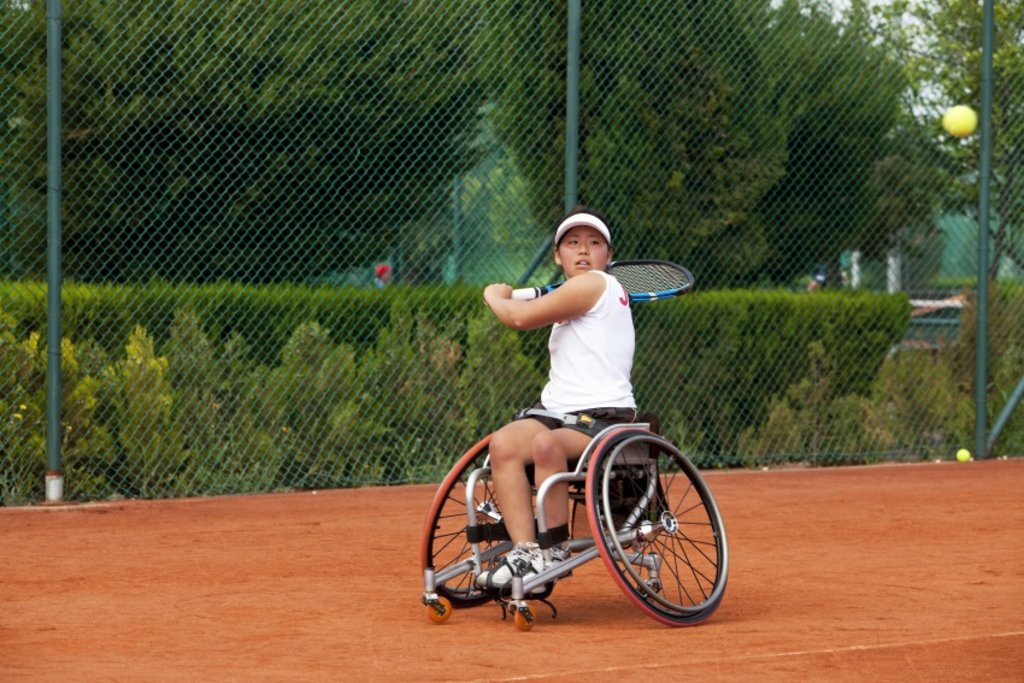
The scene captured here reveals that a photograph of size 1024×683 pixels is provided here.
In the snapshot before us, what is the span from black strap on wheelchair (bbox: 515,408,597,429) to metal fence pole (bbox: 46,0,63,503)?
3624 millimetres

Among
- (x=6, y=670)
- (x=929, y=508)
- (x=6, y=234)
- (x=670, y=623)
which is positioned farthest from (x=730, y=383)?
(x=6, y=670)

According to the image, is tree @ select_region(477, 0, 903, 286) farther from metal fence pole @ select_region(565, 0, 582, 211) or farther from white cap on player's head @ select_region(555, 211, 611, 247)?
white cap on player's head @ select_region(555, 211, 611, 247)

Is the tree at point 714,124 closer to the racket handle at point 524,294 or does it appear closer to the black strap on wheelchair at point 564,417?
the racket handle at point 524,294

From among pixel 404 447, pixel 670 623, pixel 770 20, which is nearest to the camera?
pixel 670 623

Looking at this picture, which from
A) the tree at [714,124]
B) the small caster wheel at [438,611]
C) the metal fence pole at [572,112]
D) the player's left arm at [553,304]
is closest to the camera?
the small caster wheel at [438,611]

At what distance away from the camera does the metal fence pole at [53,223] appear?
26.8 ft

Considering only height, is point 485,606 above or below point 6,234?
below

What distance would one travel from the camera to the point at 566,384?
5.46m

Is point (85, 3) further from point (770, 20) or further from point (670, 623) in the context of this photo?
point (670, 623)

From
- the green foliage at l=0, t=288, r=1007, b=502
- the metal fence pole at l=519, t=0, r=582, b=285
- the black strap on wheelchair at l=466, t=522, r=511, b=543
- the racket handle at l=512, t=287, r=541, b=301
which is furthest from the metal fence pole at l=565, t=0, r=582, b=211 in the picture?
the black strap on wheelchair at l=466, t=522, r=511, b=543

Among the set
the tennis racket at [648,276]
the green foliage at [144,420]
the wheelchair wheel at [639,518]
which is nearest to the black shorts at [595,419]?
the wheelchair wheel at [639,518]

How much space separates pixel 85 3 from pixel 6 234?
Answer: 1.35m

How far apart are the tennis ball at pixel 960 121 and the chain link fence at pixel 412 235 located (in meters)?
0.44

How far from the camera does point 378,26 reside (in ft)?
32.1
